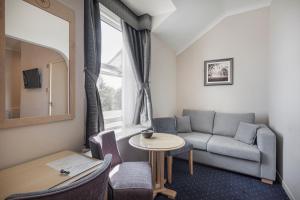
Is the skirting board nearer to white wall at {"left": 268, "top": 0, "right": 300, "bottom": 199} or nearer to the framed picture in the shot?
white wall at {"left": 268, "top": 0, "right": 300, "bottom": 199}

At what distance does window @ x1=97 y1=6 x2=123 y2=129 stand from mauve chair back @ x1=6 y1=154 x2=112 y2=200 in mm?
1491

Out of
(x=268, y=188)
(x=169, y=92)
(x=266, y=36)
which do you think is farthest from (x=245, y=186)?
(x=266, y=36)

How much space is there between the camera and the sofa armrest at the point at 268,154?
2174 millimetres

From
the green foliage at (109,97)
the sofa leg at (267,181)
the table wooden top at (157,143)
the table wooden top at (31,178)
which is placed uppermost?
the green foliage at (109,97)

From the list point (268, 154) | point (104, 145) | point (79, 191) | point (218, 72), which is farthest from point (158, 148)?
point (218, 72)

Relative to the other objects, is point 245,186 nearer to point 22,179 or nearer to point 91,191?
point 91,191

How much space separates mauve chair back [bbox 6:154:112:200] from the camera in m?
0.57

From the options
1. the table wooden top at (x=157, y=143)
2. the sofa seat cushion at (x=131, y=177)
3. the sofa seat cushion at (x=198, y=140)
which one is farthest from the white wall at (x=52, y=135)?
the sofa seat cushion at (x=198, y=140)

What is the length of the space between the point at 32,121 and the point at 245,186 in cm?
261

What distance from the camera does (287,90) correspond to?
197 cm

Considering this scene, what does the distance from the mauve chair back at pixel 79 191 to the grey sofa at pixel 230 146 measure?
224 cm

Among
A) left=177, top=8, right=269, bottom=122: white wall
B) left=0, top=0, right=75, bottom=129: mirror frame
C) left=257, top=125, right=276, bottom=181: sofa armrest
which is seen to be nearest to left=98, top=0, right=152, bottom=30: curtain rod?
left=0, top=0, right=75, bottom=129: mirror frame

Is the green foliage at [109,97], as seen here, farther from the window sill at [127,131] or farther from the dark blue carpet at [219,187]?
the dark blue carpet at [219,187]

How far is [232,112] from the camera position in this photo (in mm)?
3264
